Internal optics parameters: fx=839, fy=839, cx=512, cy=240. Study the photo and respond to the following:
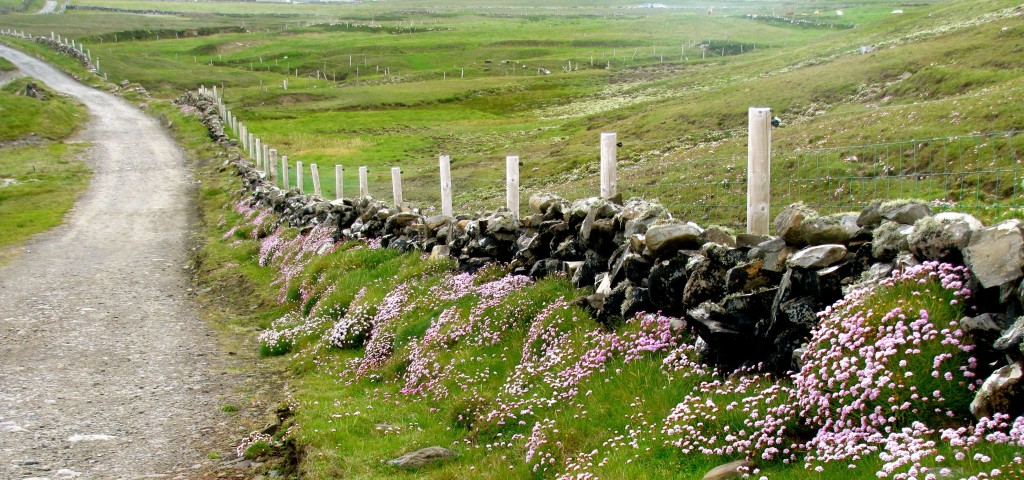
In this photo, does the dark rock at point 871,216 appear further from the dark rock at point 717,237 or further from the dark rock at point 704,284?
the dark rock at point 717,237

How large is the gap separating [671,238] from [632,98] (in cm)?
6396

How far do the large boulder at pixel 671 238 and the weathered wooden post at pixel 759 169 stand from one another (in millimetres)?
644

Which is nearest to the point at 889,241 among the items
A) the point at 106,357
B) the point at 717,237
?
the point at 717,237

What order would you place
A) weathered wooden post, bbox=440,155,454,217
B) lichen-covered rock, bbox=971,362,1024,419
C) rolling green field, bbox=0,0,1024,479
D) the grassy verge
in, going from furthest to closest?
weathered wooden post, bbox=440,155,454,217
rolling green field, bbox=0,0,1024,479
the grassy verge
lichen-covered rock, bbox=971,362,1024,419

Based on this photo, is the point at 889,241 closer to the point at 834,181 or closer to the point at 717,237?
the point at 717,237

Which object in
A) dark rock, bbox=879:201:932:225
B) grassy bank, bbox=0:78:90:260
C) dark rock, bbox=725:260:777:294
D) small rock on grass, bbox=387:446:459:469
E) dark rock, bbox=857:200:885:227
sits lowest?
grassy bank, bbox=0:78:90:260

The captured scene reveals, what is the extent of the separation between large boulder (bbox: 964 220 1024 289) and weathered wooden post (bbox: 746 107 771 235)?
3419mm

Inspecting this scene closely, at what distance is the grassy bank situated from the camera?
33625mm

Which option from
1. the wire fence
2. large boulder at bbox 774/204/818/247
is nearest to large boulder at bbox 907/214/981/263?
large boulder at bbox 774/204/818/247

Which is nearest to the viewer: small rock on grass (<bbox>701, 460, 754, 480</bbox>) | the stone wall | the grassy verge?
the grassy verge

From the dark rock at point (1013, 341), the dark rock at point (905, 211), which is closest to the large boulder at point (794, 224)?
the dark rock at point (905, 211)

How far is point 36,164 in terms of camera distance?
47.6 meters

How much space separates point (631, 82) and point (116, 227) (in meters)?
72.0

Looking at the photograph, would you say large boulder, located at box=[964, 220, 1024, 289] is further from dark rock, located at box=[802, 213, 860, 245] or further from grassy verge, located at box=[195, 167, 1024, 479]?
dark rock, located at box=[802, 213, 860, 245]
